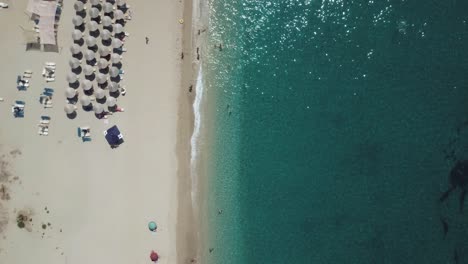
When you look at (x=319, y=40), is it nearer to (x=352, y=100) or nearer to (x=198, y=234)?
(x=352, y=100)

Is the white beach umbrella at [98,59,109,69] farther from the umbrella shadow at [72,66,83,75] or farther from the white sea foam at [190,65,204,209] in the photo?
the white sea foam at [190,65,204,209]

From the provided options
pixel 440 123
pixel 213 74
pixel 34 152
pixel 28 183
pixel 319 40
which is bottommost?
pixel 28 183

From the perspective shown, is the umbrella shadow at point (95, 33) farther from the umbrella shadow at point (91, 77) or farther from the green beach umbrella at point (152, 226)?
the green beach umbrella at point (152, 226)

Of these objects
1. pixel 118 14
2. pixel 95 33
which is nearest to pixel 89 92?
pixel 95 33

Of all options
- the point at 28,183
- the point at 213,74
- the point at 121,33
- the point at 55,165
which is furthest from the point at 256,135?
the point at 28,183

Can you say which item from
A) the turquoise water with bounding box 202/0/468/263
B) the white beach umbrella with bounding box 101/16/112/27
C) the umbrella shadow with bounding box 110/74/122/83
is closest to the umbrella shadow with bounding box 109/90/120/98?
the umbrella shadow with bounding box 110/74/122/83

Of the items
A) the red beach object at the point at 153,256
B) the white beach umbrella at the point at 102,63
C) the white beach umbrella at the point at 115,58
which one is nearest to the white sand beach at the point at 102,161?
the red beach object at the point at 153,256
